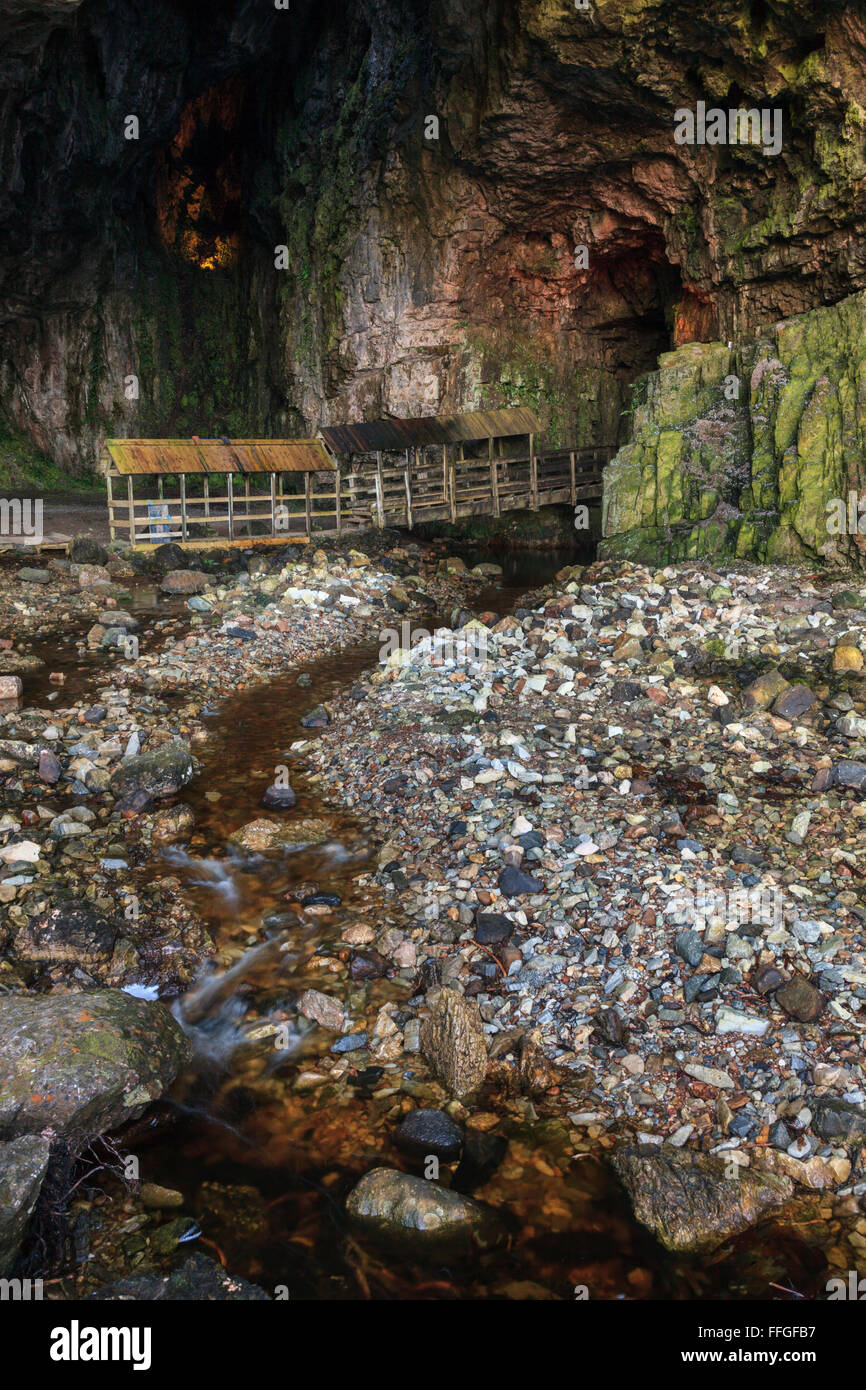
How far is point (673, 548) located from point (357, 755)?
8.55m

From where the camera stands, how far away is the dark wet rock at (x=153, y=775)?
8.81 m

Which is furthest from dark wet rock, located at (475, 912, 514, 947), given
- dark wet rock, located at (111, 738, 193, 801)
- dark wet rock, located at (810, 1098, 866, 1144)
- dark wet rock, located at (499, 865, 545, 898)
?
dark wet rock, located at (111, 738, 193, 801)

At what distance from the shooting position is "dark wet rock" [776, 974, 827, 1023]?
17.3 ft

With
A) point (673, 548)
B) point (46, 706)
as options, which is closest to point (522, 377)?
point (673, 548)

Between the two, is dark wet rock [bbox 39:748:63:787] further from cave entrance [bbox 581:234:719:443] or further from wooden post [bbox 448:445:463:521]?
cave entrance [bbox 581:234:719:443]

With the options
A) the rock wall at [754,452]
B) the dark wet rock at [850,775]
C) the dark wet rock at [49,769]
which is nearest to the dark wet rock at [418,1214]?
the dark wet rock at [850,775]

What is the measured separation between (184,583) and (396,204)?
39.0 feet

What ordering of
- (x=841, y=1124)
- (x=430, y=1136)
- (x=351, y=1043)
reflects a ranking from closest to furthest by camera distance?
(x=841, y=1124)
(x=430, y=1136)
(x=351, y=1043)

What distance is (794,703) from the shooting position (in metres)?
9.28

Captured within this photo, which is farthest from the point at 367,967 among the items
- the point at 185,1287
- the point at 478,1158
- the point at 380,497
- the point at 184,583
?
the point at 380,497

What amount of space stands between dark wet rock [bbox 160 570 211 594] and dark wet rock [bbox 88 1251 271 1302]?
45.2 feet

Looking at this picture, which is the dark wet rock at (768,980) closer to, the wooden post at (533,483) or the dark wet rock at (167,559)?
the dark wet rock at (167,559)

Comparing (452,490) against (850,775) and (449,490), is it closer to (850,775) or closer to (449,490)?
(449,490)

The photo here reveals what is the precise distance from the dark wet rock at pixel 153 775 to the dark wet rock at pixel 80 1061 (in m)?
3.52
